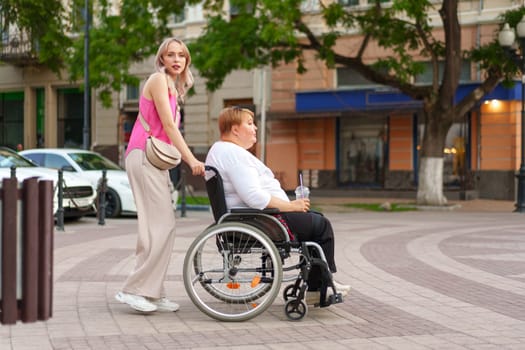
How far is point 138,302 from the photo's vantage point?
6.09 meters

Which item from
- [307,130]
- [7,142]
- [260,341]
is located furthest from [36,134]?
[260,341]

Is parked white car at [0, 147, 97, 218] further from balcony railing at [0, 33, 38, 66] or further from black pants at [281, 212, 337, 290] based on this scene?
balcony railing at [0, 33, 38, 66]

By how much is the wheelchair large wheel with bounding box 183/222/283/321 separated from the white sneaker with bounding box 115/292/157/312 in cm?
33

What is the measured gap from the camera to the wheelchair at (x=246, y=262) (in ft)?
19.1

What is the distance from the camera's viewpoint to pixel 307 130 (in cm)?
2866

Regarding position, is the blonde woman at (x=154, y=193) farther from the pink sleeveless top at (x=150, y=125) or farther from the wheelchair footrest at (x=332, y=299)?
the wheelchair footrest at (x=332, y=299)

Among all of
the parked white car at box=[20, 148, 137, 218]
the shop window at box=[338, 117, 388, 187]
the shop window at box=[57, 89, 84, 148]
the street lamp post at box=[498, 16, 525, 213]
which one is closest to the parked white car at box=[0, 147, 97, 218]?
the parked white car at box=[20, 148, 137, 218]

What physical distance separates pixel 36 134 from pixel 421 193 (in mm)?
20745

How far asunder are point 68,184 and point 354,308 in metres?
9.55

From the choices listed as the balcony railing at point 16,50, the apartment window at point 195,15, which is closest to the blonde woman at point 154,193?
the apartment window at point 195,15

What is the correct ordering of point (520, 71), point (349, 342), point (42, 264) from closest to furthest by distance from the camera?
point (42, 264), point (349, 342), point (520, 71)

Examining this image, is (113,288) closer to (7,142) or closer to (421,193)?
(421,193)

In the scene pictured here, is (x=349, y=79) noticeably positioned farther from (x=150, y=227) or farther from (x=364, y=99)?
(x=150, y=227)

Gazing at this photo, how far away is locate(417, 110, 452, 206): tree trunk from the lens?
66.5ft
